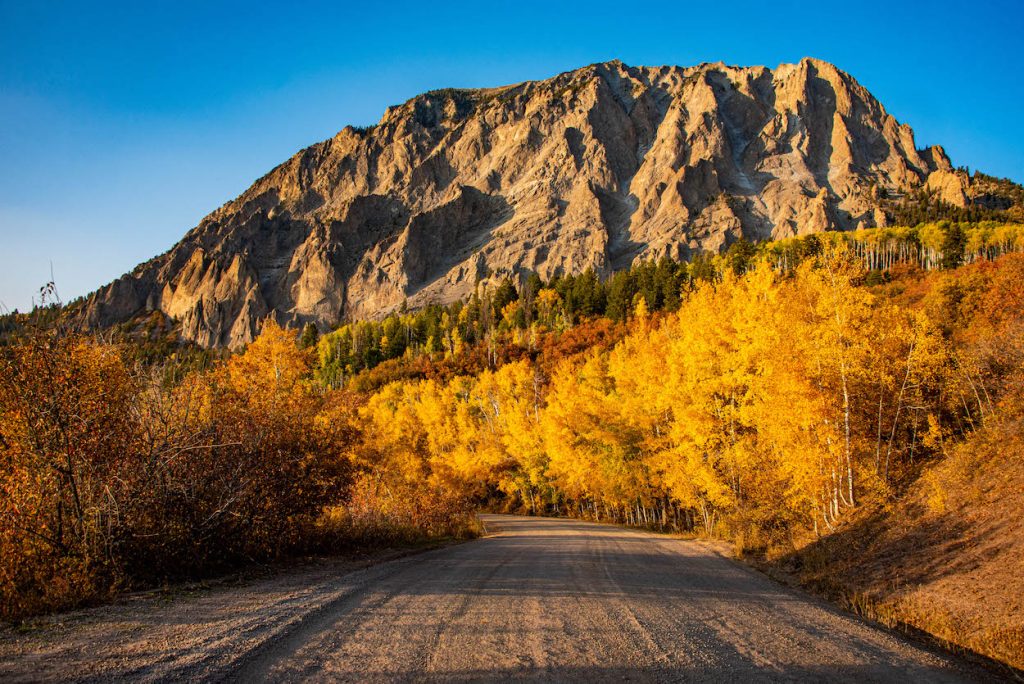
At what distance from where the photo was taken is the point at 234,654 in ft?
17.8

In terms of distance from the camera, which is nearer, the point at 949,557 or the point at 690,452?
the point at 949,557

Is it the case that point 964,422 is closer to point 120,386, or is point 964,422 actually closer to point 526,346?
point 120,386

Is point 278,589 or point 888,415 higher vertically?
point 888,415

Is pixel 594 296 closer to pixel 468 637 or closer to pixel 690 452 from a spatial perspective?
pixel 690 452

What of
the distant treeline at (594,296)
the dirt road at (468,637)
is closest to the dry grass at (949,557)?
the dirt road at (468,637)

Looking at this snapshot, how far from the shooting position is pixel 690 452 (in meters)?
19.7

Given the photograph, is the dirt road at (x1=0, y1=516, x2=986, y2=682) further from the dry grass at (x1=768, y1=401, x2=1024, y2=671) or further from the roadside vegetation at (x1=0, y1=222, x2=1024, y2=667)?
the roadside vegetation at (x1=0, y1=222, x2=1024, y2=667)

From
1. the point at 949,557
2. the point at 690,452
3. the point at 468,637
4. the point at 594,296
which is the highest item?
the point at 594,296

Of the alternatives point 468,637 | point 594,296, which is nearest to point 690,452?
point 468,637

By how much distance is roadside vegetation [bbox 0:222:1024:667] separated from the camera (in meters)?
8.07

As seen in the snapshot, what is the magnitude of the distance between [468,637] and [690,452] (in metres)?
15.1

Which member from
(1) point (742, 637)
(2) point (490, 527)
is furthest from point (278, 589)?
(2) point (490, 527)

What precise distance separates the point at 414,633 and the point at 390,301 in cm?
19485

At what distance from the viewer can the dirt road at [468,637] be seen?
16.8 feet
